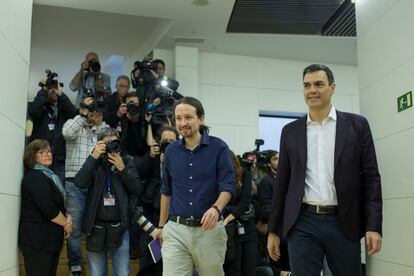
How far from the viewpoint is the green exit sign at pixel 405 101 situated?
10.1 feet

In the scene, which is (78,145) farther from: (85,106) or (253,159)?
(253,159)

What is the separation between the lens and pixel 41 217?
3865mm

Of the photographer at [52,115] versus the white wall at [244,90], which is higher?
the white wall at [244,90]

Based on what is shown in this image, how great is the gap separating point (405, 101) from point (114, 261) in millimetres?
2476

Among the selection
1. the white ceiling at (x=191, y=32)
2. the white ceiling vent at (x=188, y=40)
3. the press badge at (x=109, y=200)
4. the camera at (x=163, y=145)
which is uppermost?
the white ceiling at (x=191, y=32)

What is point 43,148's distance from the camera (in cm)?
401

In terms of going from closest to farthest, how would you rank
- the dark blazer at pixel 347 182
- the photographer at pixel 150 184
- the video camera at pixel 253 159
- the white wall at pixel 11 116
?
the dark blazer at pixel 347 182
the white wall at pixel 11 116
the photographer at pixel 150 184
the video camera at pixel 253 159

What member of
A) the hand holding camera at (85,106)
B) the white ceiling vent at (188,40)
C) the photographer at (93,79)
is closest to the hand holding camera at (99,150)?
the hand holding camera at (85,106)

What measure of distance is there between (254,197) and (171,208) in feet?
6.99

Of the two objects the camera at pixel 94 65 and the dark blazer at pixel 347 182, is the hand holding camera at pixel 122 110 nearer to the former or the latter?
the camera at pixel 94 65

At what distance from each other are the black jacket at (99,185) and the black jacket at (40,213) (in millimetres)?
204

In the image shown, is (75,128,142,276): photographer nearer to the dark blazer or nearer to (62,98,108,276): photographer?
(62,98,108,276): photographer

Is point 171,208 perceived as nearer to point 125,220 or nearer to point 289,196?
point 289,196

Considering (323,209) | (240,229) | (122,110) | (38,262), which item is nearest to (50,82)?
(122,110)
